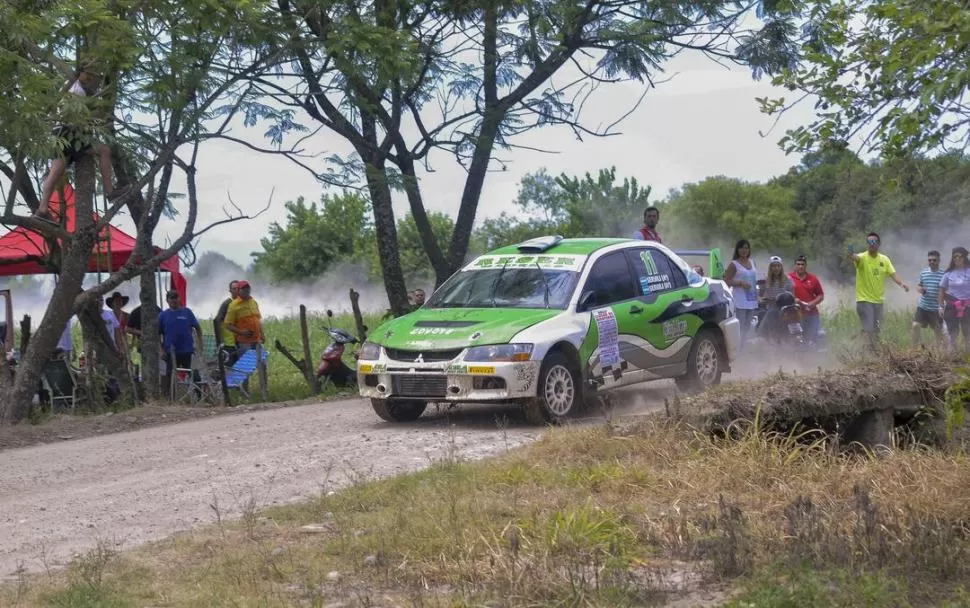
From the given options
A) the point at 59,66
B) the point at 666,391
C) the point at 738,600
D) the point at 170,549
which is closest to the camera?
the point at 738,600

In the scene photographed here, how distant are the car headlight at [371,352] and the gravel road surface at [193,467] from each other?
2.21ft

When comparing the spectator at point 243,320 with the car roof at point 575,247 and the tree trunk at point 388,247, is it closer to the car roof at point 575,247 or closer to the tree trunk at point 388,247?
the tree trunk at point 388,247

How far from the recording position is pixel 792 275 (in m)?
19.4

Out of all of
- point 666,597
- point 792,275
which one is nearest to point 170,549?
point 666,597

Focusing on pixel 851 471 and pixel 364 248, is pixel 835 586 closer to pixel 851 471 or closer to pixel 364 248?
pixel 851 471

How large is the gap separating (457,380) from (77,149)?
503cm

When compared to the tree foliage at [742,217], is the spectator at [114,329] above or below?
below

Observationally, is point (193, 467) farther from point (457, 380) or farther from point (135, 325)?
point (135, 325)

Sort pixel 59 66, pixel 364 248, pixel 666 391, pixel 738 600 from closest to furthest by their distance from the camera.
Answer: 1. pixel 738 600
2. pixel 59 66
3. pixel 666 391
4. pixel 364 248

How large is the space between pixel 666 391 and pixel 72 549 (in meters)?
8.31

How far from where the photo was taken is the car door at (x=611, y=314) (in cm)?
1264

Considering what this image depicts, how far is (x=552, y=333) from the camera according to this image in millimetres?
12086

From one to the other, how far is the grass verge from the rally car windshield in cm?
382

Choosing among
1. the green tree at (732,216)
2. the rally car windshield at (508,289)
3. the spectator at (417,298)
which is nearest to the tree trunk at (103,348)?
the spectator at (417,298)
